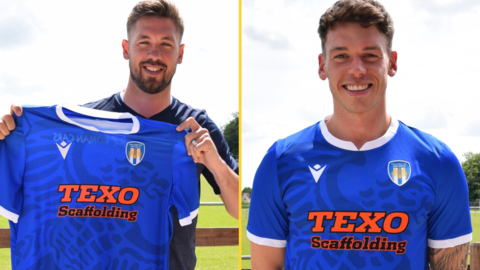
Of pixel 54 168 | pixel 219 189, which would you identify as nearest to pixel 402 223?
pixel 219 189

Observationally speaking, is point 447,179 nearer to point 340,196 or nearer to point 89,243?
point 340,196

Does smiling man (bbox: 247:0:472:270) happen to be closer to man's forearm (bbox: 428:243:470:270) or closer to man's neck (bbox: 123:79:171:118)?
man's forearm (bbox: 428:243:470:270)

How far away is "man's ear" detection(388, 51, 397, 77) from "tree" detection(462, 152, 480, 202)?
163 ft

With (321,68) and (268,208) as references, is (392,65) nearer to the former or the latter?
(321,68)

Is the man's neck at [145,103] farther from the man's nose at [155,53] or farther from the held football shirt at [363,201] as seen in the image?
the held football shirt at [363,201]

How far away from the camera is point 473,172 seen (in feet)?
153

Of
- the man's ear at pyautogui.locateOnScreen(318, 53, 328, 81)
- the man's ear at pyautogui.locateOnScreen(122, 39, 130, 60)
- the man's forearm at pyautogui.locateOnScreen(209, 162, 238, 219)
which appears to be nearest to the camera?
the man's ear at pyautogui.locateOnScreen(318, 53, 328, 81)

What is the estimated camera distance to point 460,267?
144 centimetres

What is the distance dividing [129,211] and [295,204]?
93cm

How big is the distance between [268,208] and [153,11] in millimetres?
1320

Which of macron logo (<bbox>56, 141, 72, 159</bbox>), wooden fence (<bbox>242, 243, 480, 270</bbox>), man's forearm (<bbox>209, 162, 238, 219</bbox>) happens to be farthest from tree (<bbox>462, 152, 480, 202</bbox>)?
macron logo (<bbox>56, 141, 72, 159</bbox>)

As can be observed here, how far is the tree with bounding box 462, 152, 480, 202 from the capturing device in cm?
4408

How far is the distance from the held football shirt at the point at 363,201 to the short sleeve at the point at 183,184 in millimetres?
516

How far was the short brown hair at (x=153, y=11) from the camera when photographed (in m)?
2.08
